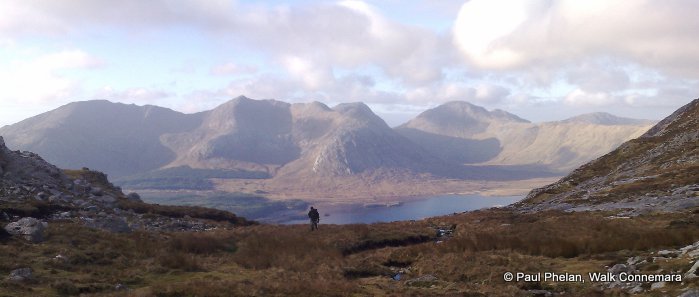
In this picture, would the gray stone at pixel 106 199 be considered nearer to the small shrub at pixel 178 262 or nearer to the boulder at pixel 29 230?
the boulder at pixel 29 230

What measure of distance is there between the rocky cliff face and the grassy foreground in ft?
20.6

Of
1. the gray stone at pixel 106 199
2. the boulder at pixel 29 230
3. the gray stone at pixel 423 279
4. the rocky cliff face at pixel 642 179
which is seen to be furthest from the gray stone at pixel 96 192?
the rocky cliff face at pixel 642 179

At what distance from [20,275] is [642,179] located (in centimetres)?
5452

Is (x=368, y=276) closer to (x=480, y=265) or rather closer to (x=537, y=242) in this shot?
(x=480, y=265)

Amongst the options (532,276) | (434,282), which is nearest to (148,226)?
(434,282)

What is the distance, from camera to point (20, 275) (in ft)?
69.7

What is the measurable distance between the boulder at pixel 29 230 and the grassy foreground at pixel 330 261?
63cm

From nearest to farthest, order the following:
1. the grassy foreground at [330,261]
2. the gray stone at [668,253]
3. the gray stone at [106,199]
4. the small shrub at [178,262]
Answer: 1. the gray stone at [668,253]
2. the grassy foreground at [330,261]
3. the small shrub at [178,262]
4. the gray stone at [106,199]

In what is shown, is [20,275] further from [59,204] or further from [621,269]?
[59,204]

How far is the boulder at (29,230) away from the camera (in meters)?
29.5

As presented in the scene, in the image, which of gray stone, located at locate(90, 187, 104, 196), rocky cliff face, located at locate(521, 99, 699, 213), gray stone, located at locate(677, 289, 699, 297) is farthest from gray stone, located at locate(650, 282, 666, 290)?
gray stone, located at locate(90, 187, 104, 196)

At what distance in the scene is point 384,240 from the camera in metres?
41.0

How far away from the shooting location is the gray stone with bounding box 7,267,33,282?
68.0ft

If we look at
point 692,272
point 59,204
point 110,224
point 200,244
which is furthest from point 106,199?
point 692,272
